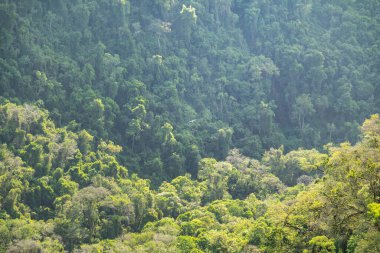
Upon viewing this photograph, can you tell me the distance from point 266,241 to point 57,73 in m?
37.7

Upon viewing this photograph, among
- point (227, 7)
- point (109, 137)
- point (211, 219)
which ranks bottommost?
point (211, 219)

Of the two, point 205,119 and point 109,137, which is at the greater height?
point 205,119

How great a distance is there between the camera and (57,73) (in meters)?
65.6

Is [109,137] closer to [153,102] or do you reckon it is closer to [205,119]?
[153,102]

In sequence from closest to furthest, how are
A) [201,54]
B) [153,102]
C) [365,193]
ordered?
[365,193] < [153,102] < [201,54]

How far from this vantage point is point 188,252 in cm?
3931

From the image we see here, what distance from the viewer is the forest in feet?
128

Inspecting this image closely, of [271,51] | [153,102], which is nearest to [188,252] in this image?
[153,102]

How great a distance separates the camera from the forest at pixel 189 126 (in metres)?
39.1

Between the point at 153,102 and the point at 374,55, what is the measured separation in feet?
116

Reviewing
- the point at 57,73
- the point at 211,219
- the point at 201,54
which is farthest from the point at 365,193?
the point at 201,54

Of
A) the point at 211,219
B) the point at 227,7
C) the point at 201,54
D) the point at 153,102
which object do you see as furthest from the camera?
the point at 227,7

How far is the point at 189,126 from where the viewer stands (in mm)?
69812

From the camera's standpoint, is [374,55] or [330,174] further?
[374,55]
